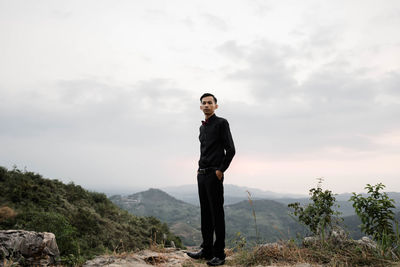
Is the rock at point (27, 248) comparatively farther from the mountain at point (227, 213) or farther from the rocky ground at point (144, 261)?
the mountain at point (227, 213)

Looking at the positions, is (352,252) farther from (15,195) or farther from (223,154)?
(15,195)

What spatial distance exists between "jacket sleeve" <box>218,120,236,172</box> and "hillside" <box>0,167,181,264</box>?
3941mm

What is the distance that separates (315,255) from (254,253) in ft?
3.14

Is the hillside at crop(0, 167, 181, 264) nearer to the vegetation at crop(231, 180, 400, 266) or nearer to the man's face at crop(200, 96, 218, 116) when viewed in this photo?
the vegetation at crop(231, 180, 400, 266)

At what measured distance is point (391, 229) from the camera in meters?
3.93

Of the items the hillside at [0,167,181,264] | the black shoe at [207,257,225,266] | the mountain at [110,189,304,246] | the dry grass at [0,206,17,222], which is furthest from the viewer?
the mountain at [110,189,304,246]

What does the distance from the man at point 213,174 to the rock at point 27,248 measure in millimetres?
2751

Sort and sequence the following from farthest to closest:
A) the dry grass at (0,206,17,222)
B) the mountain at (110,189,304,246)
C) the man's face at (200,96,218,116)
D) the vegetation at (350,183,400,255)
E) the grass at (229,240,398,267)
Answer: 1. the mountain at (110,189,304,246)
2. the dry grass at (0,206,17,222)
3. the man's face at (200,96,218,116)
4. the vegetation at (350,183,400,255)
5. the grass at (229,240,398,267)

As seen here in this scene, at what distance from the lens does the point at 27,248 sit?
15.5 ft

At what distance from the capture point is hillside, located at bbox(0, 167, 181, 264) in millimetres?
6857

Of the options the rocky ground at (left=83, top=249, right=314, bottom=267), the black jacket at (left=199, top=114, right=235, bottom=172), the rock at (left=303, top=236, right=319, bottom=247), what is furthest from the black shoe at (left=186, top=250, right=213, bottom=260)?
the rock at (left=303, top=236, right=319, bottom=247)

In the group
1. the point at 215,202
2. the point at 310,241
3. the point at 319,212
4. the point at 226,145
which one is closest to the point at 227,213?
the point at 319,212

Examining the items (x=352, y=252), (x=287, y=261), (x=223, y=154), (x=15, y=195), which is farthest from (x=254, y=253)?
(x=15, y=195)

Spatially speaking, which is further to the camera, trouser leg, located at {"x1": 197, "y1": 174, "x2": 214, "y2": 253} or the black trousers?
trouser leg, located at {"x1": 197, "y1": 174, "x2": 214, "y2": 253}
